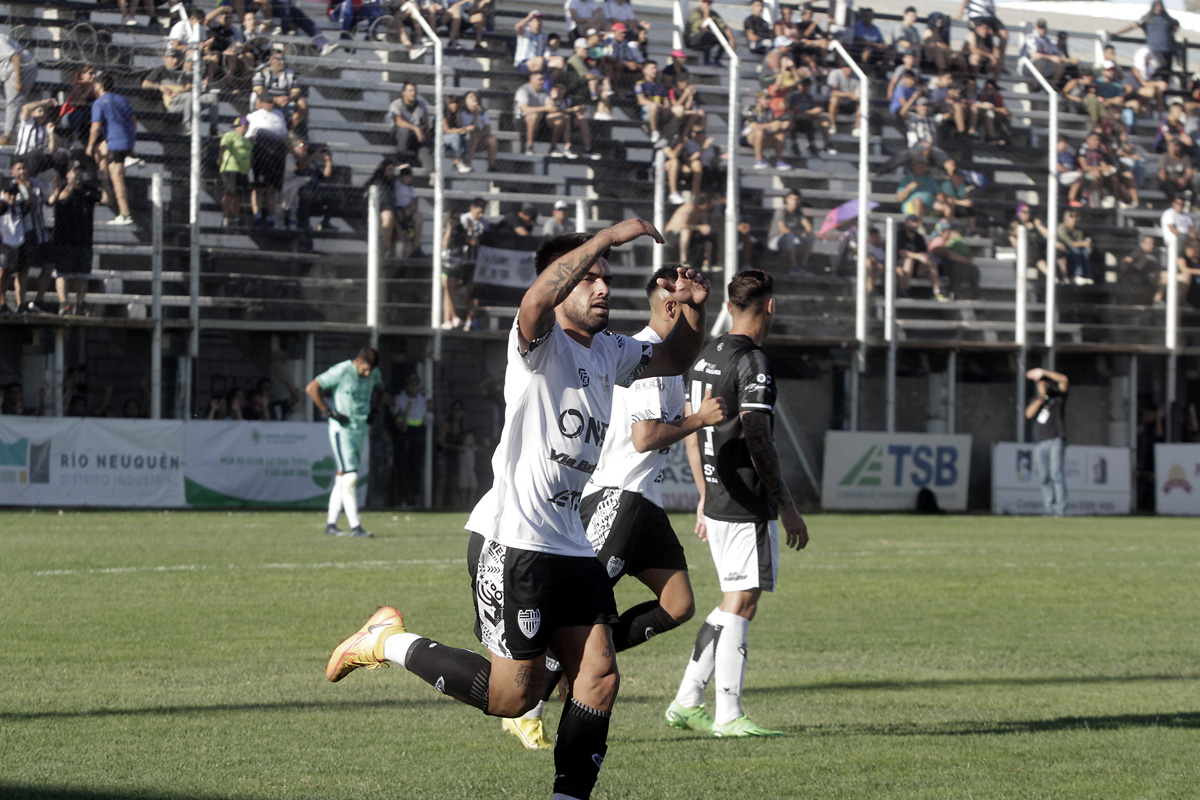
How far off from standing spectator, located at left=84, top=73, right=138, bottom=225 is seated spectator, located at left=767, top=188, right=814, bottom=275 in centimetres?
1127

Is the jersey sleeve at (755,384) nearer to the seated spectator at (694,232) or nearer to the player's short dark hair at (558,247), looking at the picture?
the player's short dark hair at (558,247)

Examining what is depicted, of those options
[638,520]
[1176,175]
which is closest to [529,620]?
[638,520]

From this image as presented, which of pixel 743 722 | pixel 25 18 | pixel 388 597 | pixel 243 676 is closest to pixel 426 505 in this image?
pixel 25 18

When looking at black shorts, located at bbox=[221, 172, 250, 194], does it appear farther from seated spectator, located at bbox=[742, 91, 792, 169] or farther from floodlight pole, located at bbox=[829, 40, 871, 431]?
floodlight pole, located at bbox=[829, 40, 871, 431]

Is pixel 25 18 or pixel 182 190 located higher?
pixel 25 18

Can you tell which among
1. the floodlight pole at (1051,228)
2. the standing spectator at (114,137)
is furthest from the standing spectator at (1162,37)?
the standing spectator at (114,137)

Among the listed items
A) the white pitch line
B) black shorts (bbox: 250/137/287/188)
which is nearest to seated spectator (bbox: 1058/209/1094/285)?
black shorts (bbox: 250/137/287/188)

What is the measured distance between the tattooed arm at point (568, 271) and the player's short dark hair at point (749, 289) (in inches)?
95.5

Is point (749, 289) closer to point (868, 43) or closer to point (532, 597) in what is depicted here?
Result: point (532, 597)

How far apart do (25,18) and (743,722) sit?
66.5ft

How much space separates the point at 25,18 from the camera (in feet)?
75.6

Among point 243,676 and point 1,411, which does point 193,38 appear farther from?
point 243,676

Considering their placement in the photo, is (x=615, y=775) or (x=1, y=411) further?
(x=1, y=411)

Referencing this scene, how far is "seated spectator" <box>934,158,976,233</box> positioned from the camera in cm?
2906
